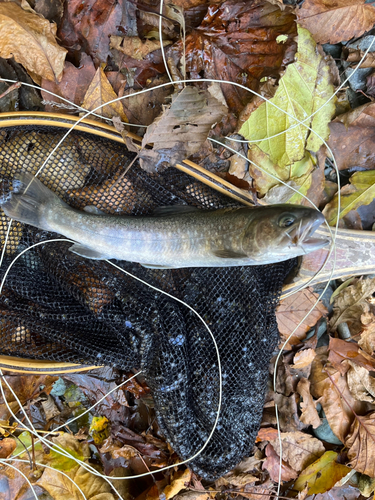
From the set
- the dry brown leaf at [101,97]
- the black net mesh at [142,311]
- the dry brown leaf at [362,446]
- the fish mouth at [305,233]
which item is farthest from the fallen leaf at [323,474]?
the dry brown leaf at [101,97]

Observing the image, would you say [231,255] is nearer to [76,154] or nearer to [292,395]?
[76,154]

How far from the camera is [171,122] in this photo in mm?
2412

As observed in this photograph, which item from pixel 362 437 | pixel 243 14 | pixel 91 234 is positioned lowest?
pixel 362 437

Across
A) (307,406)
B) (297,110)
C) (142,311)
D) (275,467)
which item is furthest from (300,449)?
(297,110)

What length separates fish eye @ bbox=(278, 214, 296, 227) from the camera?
2.10m

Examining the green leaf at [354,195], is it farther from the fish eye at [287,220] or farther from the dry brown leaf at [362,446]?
the dry brown leaf at [362,446]

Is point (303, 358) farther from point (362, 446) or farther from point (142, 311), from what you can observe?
point (142, 311)

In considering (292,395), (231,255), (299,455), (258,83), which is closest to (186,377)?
(231,255)

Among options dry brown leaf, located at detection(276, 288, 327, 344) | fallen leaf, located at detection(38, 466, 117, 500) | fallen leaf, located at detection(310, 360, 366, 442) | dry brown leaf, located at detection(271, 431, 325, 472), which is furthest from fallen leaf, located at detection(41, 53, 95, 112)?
dry brown leaf, located at detection(271, 431, 325, 472)

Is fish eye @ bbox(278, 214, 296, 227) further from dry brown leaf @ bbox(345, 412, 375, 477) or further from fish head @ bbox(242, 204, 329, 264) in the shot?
dry brown leaf @ bbox(345, 412, 375, 477)

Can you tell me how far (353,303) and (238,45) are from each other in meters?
2.30

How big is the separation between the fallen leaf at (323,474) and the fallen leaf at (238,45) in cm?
306

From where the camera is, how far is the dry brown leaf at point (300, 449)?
3174mm

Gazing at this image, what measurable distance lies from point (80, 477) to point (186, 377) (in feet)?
4.32
